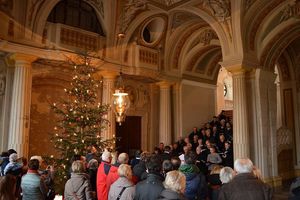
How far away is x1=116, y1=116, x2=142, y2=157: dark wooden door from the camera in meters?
12.1

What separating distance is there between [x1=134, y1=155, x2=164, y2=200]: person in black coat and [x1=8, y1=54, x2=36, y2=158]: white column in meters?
6.30

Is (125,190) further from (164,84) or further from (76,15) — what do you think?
(164,84)

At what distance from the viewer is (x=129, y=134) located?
40.7 feet

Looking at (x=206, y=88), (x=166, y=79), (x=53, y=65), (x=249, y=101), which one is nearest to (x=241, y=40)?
(x=249, y=101)

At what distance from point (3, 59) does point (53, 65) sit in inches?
63.0

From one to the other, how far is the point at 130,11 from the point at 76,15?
2004 mm

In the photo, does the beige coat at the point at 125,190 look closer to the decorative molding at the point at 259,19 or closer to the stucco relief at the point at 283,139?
the decorative molding at the point at 259,19

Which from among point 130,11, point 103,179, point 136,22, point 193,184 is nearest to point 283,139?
point 136,22

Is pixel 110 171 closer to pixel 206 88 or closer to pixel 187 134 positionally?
pixel 187 134

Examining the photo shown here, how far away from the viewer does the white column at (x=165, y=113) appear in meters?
12.5

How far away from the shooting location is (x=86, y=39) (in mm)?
10156

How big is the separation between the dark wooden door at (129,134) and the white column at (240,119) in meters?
4.49

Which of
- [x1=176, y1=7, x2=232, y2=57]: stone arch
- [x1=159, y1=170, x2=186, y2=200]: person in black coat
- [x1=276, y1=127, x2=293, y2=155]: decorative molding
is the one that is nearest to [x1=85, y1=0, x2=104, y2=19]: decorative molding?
[x1=176, y1=7, x2=232, y2=57]: stone arch

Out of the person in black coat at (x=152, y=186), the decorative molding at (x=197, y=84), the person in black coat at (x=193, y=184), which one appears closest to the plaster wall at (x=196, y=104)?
the decorative molding at (x=197, y=84)
